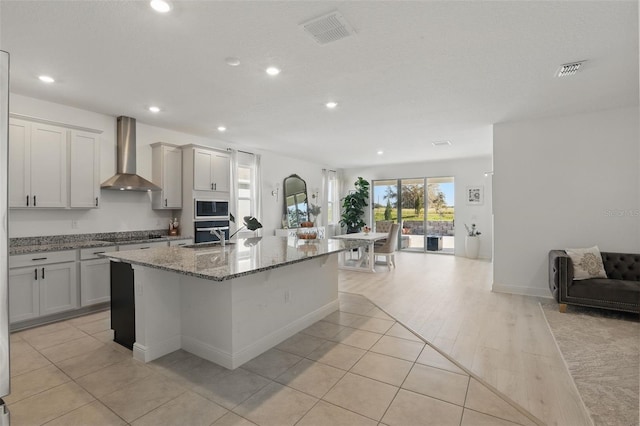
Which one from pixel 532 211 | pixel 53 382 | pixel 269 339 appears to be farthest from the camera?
pixel 532 211

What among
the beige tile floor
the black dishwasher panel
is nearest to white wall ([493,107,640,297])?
the beige tile floor

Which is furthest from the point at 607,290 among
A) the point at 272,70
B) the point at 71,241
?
the point at 71,241

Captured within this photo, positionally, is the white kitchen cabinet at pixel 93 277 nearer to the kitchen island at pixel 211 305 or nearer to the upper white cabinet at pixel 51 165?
the upper white cabinet at pixel 51 165

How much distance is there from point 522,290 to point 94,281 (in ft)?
20.1

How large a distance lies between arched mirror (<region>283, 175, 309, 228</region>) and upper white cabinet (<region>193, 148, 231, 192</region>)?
2.51m

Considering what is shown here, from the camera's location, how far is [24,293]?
3510mm

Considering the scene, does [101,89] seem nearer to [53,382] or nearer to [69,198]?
[69,198]

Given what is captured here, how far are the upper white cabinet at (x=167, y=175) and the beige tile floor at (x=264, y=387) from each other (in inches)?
96.7

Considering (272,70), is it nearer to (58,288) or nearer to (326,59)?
(326,59)

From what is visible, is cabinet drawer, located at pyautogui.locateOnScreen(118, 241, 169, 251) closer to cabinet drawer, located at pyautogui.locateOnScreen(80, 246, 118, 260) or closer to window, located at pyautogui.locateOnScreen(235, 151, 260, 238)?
cabinet drawer, located at pyautogui.locateOnScreen(80, 246, 118, 260)

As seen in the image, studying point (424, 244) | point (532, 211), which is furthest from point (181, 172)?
point (424, 244)

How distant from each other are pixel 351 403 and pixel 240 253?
5.22 feet

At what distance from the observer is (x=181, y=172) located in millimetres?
5406

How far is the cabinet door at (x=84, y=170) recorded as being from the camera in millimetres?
4199
